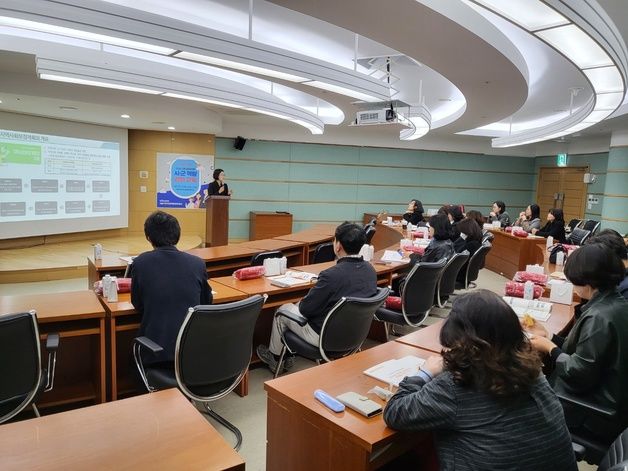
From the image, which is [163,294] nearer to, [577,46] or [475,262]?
[577,46]

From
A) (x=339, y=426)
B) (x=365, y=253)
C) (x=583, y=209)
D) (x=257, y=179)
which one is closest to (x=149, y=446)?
(x=339, y=426)

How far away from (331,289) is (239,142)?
7.77m

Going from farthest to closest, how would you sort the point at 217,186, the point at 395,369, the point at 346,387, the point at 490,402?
the point at 217,186, the point at 395,369, the point at 346,387, the point at 490,402

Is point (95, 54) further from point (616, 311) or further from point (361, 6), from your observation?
point (616, 311)

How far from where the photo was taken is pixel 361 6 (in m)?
2.98

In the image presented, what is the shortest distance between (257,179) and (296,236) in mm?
4342

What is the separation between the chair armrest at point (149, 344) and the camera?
91.0 inches

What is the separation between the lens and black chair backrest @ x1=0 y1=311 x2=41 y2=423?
1.93 m

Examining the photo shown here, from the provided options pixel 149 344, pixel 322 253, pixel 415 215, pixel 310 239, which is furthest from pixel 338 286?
pixel 415 215

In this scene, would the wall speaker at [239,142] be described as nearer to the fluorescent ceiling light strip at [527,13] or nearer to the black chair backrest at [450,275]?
the black chair backrest at [450,275]

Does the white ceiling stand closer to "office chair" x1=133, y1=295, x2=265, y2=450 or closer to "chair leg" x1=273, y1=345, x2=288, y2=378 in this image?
"office chair" x1=133, y1=295, x2=265, y2=450

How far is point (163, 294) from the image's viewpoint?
8.25ft

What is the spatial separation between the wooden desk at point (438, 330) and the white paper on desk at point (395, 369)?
180 millimetres

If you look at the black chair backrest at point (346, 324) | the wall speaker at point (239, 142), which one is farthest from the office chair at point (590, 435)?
the wall speaker at point (239, 142)
